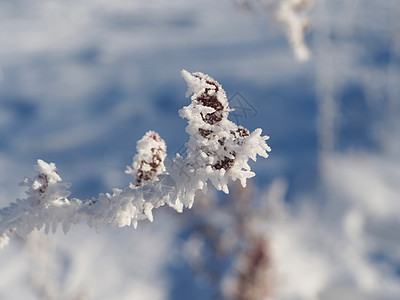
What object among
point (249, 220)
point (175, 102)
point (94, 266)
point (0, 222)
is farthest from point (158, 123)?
point (0, 222)

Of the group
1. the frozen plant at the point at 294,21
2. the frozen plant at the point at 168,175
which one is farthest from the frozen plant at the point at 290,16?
the frozen plant at the point at 168,175

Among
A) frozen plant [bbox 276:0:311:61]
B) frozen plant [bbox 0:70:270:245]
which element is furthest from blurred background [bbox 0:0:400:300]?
frozen plant [bbox 0:70:270:245]

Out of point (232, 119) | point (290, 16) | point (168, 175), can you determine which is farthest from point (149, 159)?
point (290, 16)

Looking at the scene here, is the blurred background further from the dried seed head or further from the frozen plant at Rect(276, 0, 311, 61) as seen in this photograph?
the dried seed head

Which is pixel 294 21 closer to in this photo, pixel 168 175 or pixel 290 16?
pixel 290 16

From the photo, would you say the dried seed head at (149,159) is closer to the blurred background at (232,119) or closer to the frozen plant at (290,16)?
the blurred background at (232,119)

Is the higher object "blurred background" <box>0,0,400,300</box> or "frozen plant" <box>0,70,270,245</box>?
"blurred background" <box>0,0,400,300</box>
